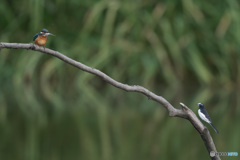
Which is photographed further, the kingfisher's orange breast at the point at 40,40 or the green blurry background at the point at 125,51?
the green blurry background at the point at 125,51

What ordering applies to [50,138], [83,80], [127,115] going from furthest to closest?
[83,80]
[127,115]
[50,138]

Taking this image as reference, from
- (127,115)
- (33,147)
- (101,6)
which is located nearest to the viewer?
(33,147)

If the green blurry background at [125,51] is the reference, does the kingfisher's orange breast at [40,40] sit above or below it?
below

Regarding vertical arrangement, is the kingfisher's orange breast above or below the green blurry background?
below

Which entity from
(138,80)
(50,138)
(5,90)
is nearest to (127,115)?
(50,138)

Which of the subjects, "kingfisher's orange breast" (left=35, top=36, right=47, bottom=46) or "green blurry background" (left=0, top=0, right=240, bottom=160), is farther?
"green blurry background" (left=0, top=0, right=240, bottom=160)

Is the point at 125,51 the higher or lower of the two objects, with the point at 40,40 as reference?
higher

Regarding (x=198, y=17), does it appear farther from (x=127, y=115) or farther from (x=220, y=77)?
(x=127, y=115)

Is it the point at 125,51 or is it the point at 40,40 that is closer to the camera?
the point at 40,40

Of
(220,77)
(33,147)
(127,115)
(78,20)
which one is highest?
(78,20)

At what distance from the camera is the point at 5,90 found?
1014 cm

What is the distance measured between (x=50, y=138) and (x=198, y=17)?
4.91 m

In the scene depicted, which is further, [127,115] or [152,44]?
[152,44]

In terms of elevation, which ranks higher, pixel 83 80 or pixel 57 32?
pixel 57 32
